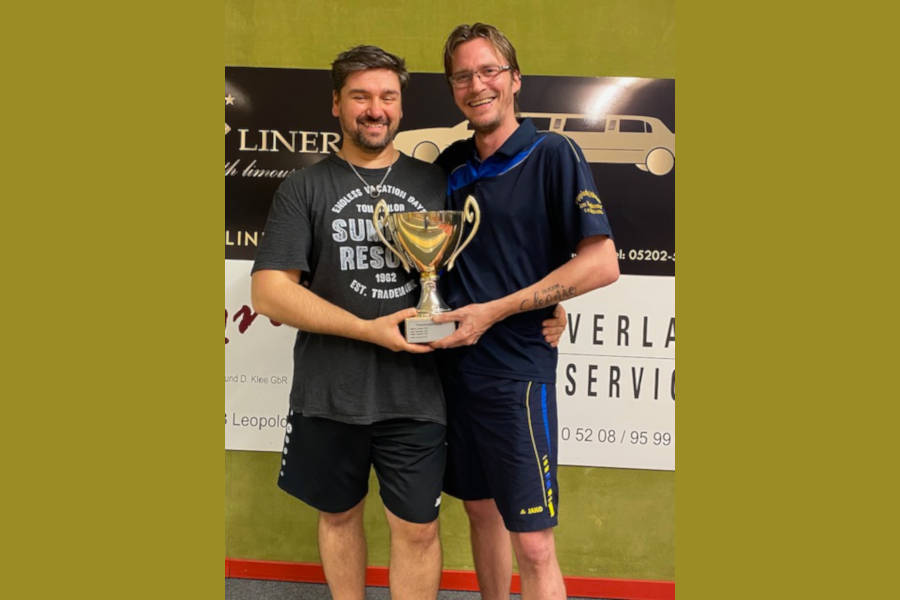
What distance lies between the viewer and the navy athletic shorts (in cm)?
210

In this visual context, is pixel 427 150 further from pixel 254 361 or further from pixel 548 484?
pixel 548 484

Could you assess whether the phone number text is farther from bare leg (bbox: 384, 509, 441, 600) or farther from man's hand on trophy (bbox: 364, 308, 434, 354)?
man's hand on trophy (bbox: 364, 308, 434, 354)

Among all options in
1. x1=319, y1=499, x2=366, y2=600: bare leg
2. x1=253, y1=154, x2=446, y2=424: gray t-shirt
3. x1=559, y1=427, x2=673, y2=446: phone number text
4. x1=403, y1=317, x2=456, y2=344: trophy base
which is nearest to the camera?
x1=403, y1=317, x2=456, y2=344: trophy base

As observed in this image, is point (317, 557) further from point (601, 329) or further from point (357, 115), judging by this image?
point (357, 115)

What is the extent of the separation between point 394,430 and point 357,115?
0.98 metres

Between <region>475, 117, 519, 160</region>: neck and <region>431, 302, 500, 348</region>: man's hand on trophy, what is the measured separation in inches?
19.8

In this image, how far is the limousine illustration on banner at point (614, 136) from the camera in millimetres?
2775

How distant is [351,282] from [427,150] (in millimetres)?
917

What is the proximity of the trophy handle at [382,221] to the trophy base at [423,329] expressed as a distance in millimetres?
213

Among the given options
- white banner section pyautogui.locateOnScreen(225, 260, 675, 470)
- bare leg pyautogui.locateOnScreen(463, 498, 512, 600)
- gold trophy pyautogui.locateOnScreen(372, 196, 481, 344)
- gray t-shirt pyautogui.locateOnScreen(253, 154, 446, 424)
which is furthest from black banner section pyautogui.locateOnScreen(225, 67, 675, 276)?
bare leg pyautogui.locateOnScreen(463, 498, 512, 600)

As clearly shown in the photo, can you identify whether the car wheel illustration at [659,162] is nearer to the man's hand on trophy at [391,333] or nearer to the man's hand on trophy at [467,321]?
the man's hand on trophy at [467,321]

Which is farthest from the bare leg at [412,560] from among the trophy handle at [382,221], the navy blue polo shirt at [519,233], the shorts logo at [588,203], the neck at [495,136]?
the neck at [495,136]

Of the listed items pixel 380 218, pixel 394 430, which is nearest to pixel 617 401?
pixel 394 430

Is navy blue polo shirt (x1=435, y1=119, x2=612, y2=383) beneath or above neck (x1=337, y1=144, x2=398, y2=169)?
beneath
